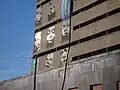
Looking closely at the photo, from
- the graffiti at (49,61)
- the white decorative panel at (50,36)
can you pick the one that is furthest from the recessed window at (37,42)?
the graffiti at (49,61)

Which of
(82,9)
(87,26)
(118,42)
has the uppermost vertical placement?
(82,9)

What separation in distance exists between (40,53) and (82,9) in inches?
394

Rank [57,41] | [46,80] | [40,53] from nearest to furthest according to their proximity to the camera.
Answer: [46,80] < [57,41] < [40,53]

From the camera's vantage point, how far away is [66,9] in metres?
40.9

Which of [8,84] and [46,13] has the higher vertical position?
[46,13]

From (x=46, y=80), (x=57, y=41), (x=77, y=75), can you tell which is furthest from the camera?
(x=57, y=41)

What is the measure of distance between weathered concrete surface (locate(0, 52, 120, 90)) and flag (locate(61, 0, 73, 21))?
8.74m

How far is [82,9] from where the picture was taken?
38.5 m

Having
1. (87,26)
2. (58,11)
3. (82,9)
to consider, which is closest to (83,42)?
(87,26)

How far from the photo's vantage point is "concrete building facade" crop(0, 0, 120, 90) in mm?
29766

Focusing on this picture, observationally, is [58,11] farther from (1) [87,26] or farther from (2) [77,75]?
(2) [77,75]

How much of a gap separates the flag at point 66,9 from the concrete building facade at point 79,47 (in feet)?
2.25

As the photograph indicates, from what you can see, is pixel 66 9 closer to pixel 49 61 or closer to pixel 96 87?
pixel 49 61

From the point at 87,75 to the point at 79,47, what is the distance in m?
6.91
